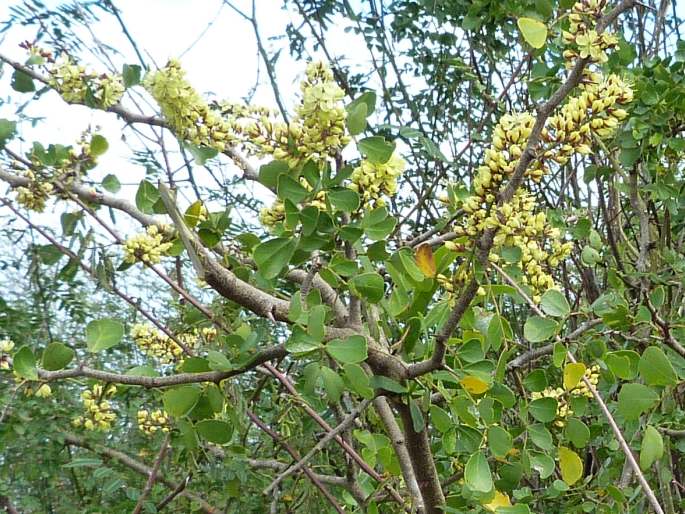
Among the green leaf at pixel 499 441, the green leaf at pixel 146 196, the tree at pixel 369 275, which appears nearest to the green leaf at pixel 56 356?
the tree at pixel 369 275

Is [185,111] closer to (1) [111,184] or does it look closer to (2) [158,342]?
(1) [111,184]

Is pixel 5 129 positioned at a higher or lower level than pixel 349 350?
higher

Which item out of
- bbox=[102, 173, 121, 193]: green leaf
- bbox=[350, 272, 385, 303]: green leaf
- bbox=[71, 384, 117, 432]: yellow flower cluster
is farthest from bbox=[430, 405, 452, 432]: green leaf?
bbox=[71, 384, 117, 432]: yellow flower cluster

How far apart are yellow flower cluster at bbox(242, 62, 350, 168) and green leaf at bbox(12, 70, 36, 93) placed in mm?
227

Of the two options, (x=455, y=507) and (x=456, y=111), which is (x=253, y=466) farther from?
(x=456, y=111)

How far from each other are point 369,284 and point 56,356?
9.6 inches

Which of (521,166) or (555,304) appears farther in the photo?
(555,304)

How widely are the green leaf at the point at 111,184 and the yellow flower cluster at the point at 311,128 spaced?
167mm

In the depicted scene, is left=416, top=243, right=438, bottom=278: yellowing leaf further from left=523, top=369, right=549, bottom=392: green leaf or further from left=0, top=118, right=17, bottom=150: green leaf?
left=0, top=118, right=17, bottom=150: green leaf

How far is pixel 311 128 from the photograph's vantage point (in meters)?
0.53

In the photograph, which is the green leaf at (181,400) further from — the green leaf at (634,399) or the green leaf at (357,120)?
the green leaf at (634,399)

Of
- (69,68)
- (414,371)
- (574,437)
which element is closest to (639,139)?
(574,437)

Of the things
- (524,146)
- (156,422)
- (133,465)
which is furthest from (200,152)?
(133,465)

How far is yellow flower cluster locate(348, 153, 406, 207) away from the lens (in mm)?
557
